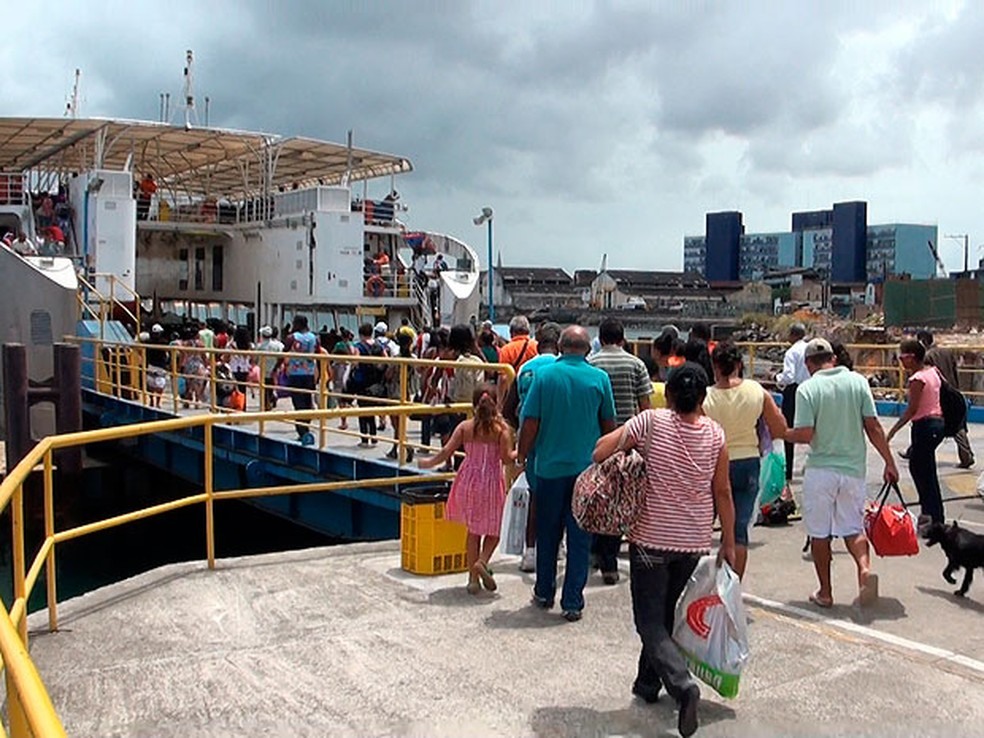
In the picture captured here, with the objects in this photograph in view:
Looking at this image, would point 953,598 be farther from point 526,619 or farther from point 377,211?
point 377,211

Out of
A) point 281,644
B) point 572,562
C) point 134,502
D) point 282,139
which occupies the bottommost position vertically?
point 134,502

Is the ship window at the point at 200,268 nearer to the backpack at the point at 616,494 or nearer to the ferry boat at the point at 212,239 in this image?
the ferry boat at the point at 212,239

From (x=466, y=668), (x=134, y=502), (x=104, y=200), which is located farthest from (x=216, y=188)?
(x=466, y=668)

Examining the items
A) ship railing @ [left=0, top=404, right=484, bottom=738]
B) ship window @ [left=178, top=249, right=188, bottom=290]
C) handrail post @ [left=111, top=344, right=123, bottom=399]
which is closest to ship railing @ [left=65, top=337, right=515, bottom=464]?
handrail post @ [left=111, top=344, right=123, bottom=399]

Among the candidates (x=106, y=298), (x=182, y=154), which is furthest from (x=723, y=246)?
(x=106, y=298)

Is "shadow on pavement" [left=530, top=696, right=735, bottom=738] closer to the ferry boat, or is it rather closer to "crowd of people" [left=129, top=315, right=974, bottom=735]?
"crowd of people" [left=129, top=315, right=974, bottom=735]

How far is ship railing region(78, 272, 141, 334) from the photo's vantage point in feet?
65.5

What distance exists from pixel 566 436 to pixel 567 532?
53 cm

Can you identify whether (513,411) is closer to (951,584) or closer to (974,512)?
(951,584)

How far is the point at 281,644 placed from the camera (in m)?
5.25

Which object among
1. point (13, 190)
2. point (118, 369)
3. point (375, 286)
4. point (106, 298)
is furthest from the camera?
point (13, 190)

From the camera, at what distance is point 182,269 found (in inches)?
1150

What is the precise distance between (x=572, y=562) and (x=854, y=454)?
5.57 feet

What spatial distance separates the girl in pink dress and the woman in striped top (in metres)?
1.96
